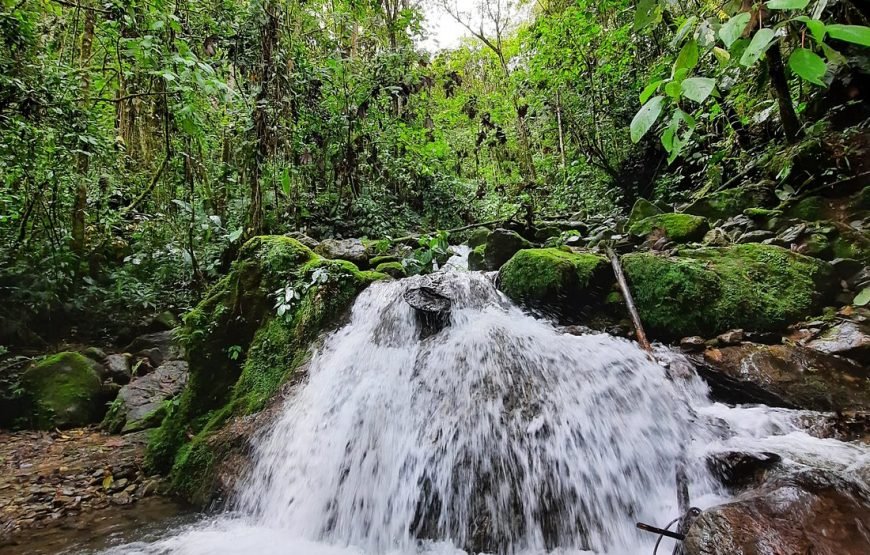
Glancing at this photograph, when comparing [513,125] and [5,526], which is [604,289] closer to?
[5,526]

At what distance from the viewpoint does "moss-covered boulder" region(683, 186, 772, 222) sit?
539 cm

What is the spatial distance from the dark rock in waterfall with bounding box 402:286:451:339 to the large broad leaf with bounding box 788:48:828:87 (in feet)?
13.1

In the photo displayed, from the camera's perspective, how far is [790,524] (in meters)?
1.98

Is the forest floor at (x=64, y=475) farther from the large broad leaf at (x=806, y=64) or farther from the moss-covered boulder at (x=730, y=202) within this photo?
the moss-covered boulder at (x=730, y=202)

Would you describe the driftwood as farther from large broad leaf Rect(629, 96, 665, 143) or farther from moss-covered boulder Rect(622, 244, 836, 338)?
large broad leaf Rect(629, 96, 665, 143)

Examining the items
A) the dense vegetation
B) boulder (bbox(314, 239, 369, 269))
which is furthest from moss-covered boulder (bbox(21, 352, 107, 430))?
boulder (bbox(314, 239, 369, 269))

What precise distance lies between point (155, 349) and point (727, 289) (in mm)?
8146

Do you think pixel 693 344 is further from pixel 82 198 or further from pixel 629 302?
pixel 82 198

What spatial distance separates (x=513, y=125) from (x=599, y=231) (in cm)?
877

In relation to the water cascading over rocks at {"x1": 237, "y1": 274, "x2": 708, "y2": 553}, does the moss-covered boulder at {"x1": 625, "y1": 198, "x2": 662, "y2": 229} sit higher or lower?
higher

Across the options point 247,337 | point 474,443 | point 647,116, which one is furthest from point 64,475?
point 647,116

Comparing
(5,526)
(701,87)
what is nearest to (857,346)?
(701,87)

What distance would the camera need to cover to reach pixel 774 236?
15.4 feet

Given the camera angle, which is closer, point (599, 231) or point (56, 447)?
point (56, 447)
